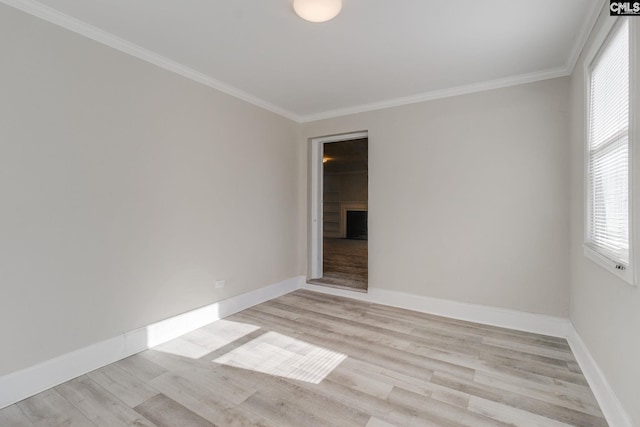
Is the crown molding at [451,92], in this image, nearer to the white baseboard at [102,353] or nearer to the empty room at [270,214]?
the empty room at [270,214]

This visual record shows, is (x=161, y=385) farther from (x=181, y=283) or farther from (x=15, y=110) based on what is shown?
(x=15, y=110)

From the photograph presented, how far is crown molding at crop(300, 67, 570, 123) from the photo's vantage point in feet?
9.00

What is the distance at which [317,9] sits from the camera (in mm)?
1812

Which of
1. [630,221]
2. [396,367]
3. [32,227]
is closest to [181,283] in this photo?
[32,227]

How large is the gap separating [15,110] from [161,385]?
2.03 m

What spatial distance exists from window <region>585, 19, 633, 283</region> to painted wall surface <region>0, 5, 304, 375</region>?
3161 mm

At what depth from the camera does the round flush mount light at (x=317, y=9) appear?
5.80 feet

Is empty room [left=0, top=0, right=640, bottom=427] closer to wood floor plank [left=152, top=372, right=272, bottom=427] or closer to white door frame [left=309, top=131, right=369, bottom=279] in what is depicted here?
wood floor plank [left=152, top=372, right=272, bottom=427]

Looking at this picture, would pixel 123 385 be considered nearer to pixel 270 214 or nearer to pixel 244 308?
pixel 244 308

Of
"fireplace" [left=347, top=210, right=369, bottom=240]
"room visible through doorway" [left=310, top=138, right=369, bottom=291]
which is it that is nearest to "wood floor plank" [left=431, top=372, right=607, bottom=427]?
"room visible through doorway" [left=310, top=138, right=369, bottom=291]

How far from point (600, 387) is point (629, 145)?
149 cm

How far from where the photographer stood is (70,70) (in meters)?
2.04

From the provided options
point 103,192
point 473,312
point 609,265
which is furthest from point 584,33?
point 103,192

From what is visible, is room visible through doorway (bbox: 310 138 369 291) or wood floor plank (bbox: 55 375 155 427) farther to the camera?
room visible through doorway (bbox: 310 138 369 291)
